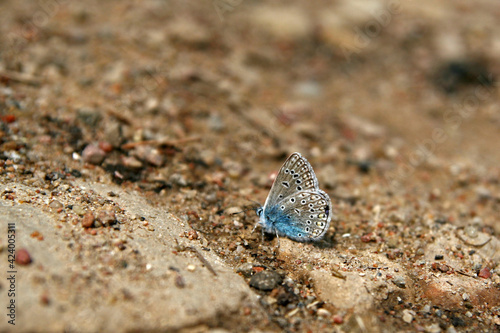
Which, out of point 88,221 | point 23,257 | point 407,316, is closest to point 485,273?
Result: point 407,316

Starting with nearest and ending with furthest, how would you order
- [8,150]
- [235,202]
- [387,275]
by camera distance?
[387,275] → [8,150] → [235,202]

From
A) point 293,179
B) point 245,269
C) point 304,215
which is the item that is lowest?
point 245,269

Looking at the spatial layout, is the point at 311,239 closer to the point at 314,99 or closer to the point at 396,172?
the point at 396,172

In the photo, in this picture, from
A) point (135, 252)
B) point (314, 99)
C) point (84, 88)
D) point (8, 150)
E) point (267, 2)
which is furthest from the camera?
point (267, 2)

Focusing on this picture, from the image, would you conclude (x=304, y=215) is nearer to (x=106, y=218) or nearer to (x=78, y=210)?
Result: (x=106, y=218)

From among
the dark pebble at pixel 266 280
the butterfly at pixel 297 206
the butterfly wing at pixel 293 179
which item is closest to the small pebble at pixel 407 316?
the butterfly at pixel 297 206

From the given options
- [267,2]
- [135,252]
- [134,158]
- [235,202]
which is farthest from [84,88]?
[267,2]
